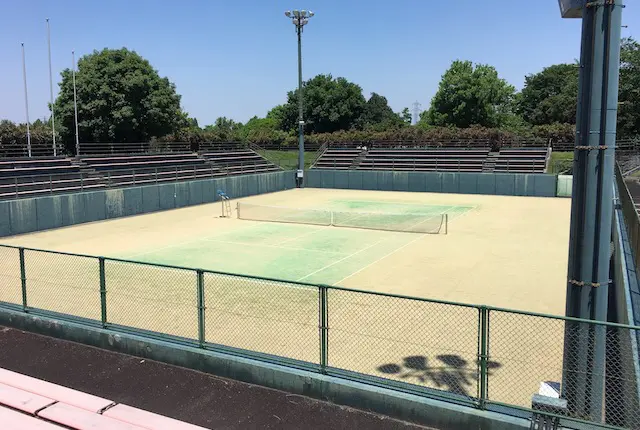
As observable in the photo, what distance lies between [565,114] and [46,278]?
220 feet

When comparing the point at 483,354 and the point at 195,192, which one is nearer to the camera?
the point at 483,354

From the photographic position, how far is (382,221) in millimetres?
24375

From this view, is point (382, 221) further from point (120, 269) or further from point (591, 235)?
point (591, 235)

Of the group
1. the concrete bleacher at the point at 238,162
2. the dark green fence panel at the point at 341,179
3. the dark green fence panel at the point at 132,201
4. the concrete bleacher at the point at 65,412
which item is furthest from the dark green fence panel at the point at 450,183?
the concrete bleacher at the point at 65,412

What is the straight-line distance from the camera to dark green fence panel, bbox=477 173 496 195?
127 ft

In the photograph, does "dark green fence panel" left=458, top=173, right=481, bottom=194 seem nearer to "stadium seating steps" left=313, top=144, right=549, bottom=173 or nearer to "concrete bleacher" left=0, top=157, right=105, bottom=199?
"stadium seating steps" left=313, top=144, right=549, bottom=173

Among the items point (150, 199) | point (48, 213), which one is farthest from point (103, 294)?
point (150, 199)

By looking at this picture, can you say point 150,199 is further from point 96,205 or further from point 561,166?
point 561,166

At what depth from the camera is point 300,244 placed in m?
19.5

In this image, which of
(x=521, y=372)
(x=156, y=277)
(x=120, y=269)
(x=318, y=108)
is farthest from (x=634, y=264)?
(x=318, y=108)

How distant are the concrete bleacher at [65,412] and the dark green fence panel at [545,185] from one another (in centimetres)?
3506

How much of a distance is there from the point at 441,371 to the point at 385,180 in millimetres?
34650

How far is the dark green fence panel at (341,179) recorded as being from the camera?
143ft

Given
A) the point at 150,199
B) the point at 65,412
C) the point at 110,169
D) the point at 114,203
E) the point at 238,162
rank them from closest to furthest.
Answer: the point at 65,412
the point at 114,203
the point at 150,199
the point at 110,169
the point at 238,162
